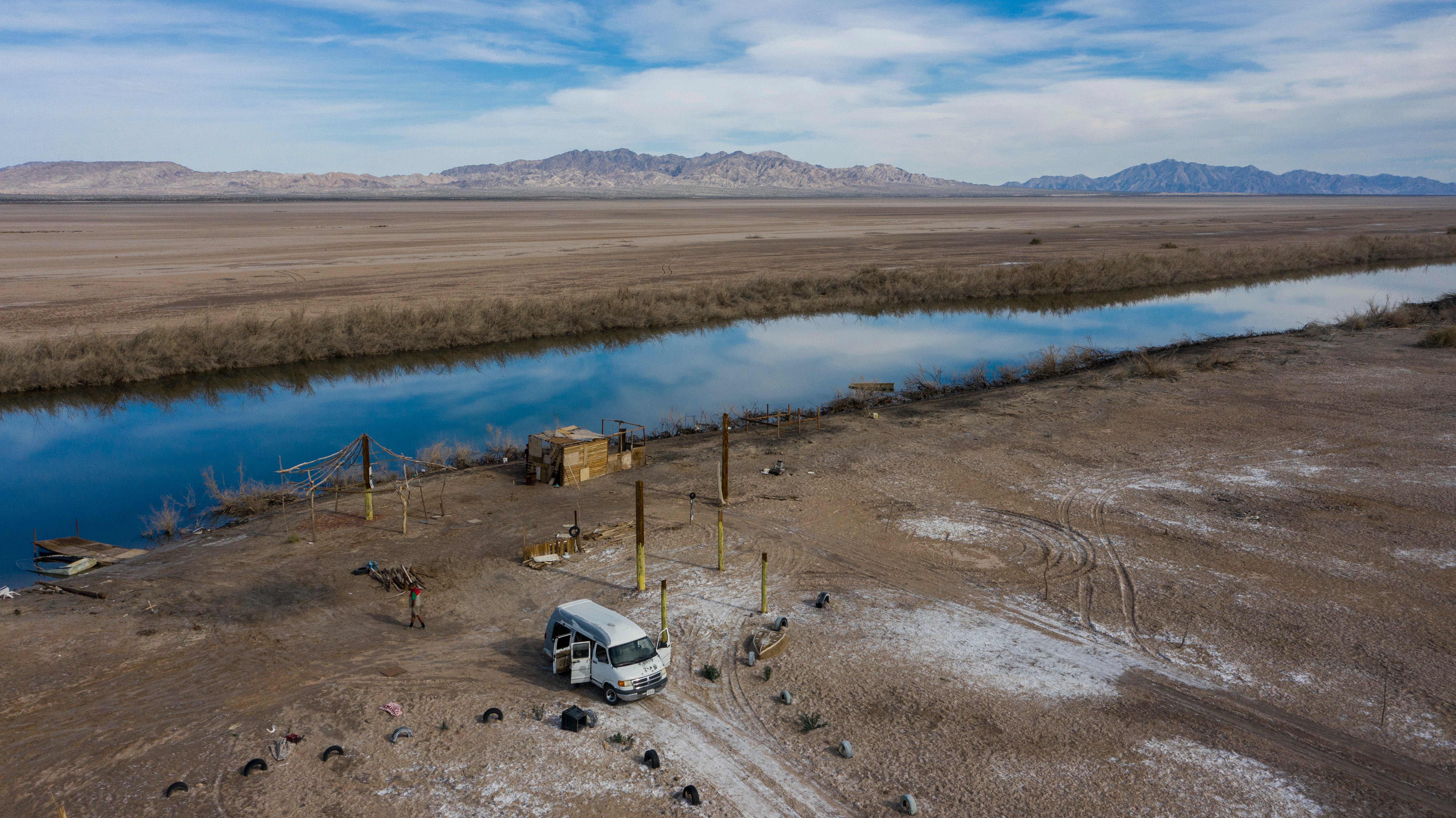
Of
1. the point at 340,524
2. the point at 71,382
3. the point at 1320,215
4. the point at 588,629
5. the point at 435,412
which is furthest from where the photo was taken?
the point at 1320,215

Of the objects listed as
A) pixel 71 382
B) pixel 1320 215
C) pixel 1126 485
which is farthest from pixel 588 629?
pixel 1320 215

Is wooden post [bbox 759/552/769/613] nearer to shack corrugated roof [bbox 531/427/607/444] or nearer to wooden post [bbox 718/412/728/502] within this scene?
wooden post [bbox 718/412/728/502]

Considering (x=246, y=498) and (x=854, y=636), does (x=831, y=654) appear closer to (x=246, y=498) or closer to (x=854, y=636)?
(x=854, y=636)

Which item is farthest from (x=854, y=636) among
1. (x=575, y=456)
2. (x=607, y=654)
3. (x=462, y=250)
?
(x=462, y=250)

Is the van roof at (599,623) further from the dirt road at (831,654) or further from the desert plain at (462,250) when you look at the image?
the desert plain at (462,250)

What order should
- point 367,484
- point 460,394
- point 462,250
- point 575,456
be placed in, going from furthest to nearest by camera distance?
point 462,250
point 460,394
point 575,456
point 367,484

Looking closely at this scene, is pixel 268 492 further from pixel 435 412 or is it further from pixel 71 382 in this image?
pixel 71 382

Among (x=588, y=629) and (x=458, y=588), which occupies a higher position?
(x=588, y=629)

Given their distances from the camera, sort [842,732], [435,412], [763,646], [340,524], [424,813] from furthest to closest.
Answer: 1. [435,412]
2. [340,524]
3. [763,646]
4. [842,732]
5. [424,813]
